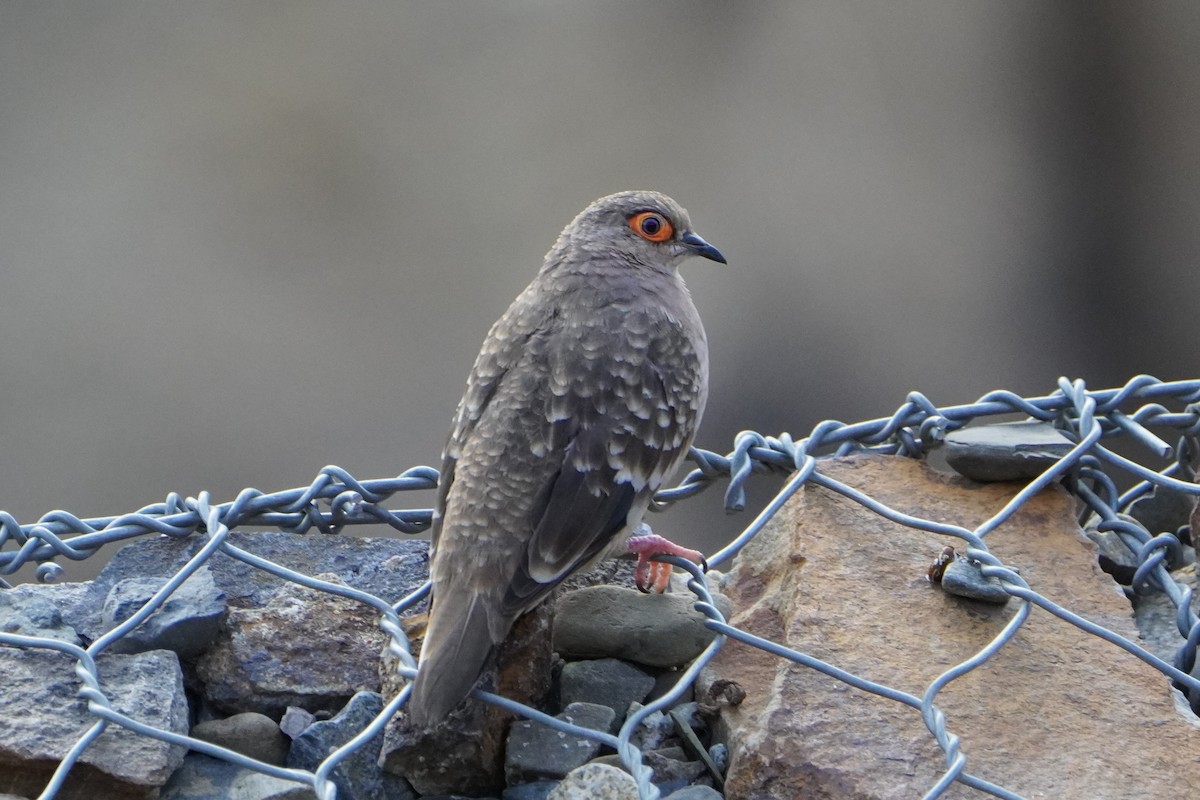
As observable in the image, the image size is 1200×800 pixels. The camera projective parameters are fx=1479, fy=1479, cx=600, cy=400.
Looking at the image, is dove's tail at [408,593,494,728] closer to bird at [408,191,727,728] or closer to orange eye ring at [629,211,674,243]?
bird at [408,191,727,728]

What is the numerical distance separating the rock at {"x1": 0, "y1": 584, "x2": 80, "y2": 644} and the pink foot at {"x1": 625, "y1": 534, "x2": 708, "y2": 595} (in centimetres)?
104

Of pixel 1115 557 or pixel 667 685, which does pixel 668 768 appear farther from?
pixel 1115 557

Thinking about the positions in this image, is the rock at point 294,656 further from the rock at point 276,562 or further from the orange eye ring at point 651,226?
the orange eye ring at point 651,226

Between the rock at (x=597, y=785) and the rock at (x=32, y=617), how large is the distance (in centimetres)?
91

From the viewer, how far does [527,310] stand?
3287 mm

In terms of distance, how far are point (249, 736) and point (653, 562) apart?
2.75 feet

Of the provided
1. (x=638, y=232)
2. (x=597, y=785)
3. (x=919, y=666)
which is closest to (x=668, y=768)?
(x=597, y=785)

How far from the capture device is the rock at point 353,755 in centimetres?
240

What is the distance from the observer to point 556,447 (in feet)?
9.67

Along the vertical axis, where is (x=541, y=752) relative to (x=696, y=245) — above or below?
below

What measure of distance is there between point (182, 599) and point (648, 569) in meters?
0.88

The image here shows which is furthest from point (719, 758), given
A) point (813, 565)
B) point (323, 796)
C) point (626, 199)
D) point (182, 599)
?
point (626, 199)

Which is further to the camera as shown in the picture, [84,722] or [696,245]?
[696,245]

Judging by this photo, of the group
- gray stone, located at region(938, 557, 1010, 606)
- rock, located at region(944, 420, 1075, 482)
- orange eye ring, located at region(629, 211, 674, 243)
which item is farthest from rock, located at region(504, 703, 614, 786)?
orange eye ring, located at region(629, 211, 674, 243)
